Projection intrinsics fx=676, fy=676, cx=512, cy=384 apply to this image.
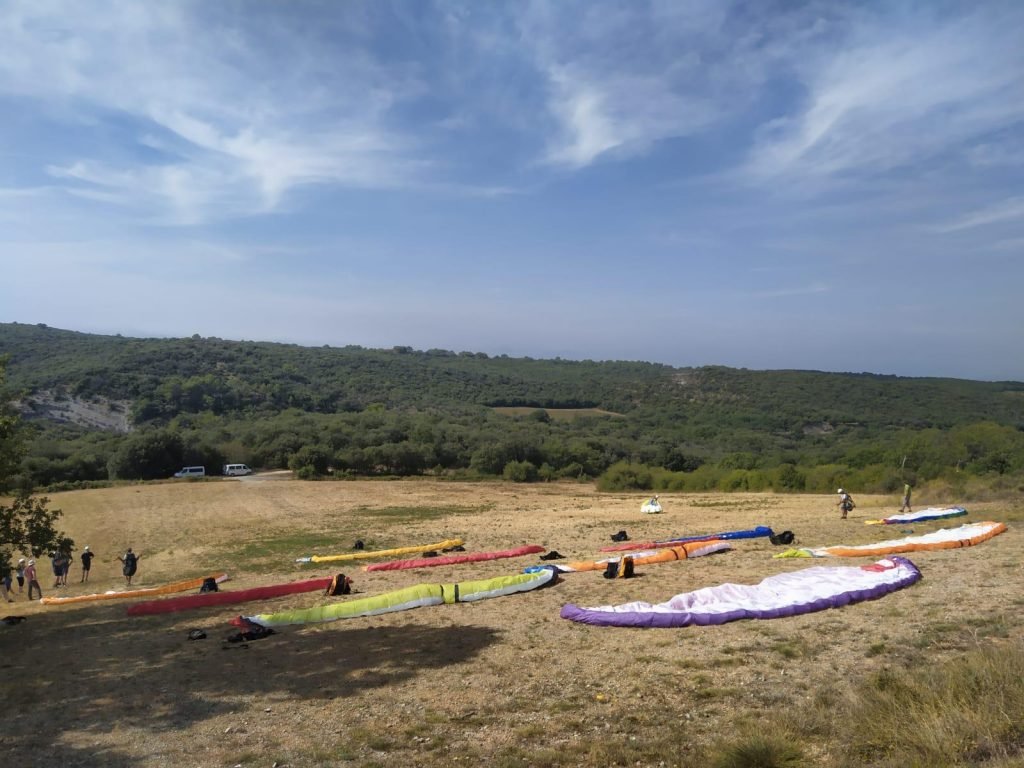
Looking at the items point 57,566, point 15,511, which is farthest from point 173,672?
point 57,566

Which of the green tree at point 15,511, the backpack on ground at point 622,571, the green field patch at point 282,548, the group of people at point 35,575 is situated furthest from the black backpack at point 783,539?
the group of people at point 35,575

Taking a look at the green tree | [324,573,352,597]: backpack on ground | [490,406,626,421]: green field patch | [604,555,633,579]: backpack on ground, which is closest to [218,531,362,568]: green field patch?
[324,573,352,597]: backpack on ground

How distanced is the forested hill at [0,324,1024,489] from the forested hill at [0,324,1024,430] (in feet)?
1.38

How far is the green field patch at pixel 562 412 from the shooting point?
99.7 metres

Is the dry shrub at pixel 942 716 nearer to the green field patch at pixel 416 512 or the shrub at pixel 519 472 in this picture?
the green field patch at pixel 416 512

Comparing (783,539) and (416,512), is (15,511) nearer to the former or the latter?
(783,539)

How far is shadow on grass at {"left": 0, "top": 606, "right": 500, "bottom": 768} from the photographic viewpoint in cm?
873

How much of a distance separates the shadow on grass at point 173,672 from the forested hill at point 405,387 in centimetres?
7104

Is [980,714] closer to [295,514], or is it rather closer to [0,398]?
[0,398]

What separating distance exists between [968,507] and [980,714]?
72.0 feet

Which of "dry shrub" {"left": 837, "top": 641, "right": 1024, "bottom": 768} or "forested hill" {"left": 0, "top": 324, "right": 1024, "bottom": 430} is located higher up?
"forested hill" {"left": 0, "top": 324, "right": 1024, "bottom": 430}

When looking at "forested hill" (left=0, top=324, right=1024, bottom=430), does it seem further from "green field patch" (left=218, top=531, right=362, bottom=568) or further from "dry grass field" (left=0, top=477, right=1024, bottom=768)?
"dry grass field" (left=0, top=477, right=1024, bottom=768)

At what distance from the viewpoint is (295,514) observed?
38375 mm

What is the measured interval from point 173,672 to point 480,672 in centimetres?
526
